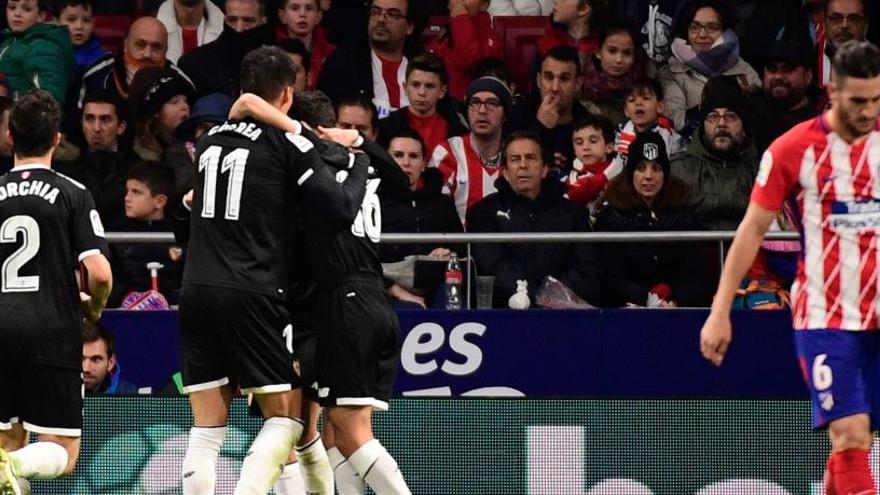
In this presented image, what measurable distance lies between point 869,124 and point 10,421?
4.01 metres

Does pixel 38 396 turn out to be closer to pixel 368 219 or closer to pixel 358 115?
pixel 368 219

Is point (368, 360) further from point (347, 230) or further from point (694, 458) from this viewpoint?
point (694, 458)

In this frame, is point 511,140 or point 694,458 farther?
point 511,140

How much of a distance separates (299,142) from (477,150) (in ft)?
13.2

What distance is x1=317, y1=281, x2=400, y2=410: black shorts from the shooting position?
853 cm

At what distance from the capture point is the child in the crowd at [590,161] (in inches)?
471

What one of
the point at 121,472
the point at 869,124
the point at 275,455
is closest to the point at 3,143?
the point at 121,472

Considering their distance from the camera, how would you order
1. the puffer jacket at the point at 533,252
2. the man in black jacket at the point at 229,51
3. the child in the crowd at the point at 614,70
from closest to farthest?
the puffer jacket at the point at 533,252 < the child in the crowd at the point at 614,70 < the man in black jacket at the point at 229,51

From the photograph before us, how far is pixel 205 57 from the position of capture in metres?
12.9

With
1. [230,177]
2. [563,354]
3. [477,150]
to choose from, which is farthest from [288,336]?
[477,150]

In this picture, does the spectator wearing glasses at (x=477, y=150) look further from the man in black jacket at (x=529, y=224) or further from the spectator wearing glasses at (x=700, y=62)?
the spectator wearing glasses at (x=700, y=62)

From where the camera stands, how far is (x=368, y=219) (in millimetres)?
8695

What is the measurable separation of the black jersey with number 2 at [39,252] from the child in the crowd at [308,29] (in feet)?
14.7

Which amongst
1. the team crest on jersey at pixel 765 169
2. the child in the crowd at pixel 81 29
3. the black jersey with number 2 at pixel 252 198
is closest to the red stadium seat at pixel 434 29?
the child in the crowd at pixel 81 29
